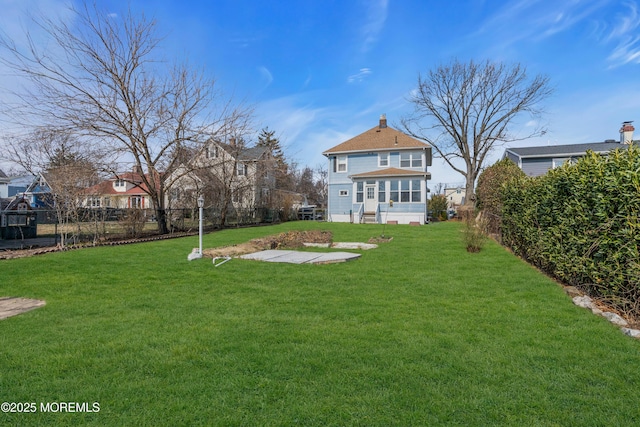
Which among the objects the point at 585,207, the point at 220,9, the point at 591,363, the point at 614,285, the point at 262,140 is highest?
the point at 262,140

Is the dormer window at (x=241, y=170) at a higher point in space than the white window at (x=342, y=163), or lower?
lower

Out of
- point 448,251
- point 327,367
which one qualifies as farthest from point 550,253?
point 327,367

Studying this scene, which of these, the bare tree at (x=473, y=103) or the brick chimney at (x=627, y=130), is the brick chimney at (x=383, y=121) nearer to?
the bare tree at (x=473, y=103)

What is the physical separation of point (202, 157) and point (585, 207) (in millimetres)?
16803

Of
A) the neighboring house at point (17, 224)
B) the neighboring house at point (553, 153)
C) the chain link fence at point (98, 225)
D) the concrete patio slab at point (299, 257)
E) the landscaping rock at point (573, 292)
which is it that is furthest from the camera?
the neighboring house at point (553, 153)

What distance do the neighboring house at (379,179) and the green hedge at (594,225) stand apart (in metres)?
15.9

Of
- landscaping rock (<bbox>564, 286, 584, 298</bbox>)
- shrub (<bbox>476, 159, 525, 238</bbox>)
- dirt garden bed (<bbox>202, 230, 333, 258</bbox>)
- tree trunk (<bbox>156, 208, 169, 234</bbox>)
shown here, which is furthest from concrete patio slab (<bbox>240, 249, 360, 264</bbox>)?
tree trunk (<bbox>156, 208, 169, 234</bbox>)

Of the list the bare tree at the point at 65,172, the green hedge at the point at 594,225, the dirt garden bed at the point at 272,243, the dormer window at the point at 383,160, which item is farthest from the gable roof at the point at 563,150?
the bare tree at the point at 65,172

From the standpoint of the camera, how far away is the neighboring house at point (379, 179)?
75.6 ft

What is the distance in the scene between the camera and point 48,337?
342cm

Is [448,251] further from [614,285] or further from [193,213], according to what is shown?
[193,213]

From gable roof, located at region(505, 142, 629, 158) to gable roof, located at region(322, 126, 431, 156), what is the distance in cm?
933

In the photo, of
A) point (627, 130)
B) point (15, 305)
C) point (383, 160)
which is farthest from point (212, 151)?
point (627, 130)

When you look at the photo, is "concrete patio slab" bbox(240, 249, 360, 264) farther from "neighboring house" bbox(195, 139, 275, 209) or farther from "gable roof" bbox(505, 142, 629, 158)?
"gable roof" bbox(505, 142, 629, 158)
